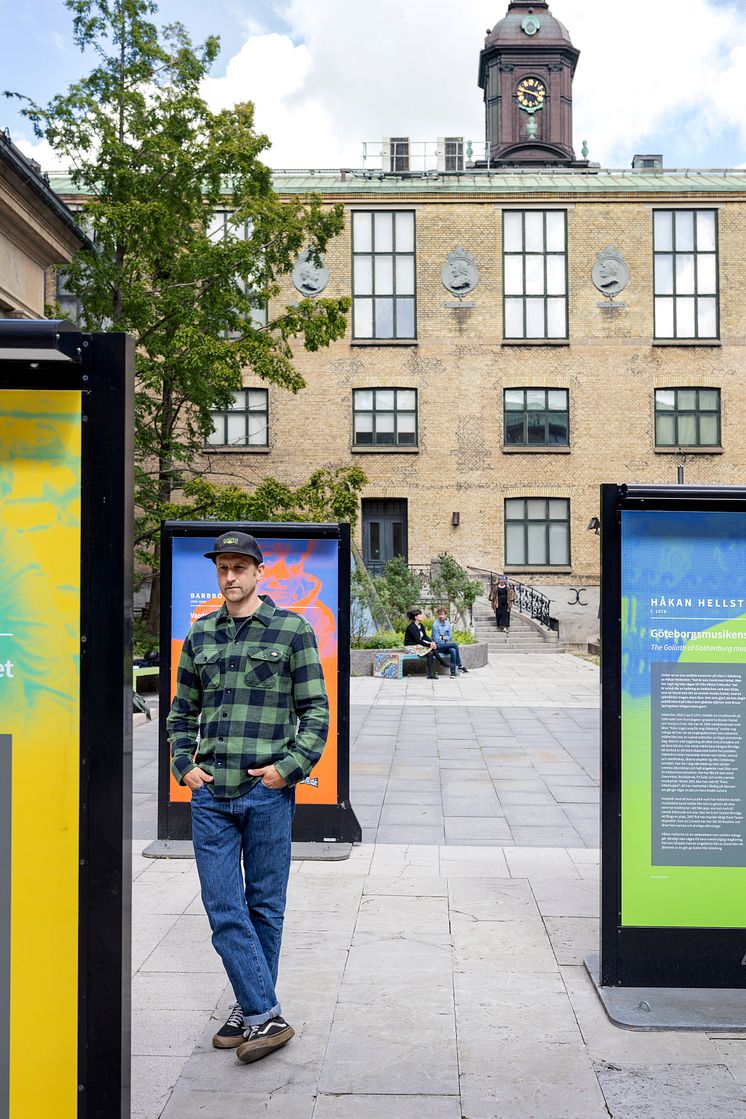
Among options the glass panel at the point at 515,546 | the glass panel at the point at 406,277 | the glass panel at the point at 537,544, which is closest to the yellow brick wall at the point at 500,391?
the glass panel at the point at 406,277

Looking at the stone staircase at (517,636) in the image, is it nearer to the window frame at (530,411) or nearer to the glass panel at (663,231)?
the window frame at (530,411)

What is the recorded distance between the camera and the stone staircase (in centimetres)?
3095

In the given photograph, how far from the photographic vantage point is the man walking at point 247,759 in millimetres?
4184

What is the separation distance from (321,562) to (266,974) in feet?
12.4

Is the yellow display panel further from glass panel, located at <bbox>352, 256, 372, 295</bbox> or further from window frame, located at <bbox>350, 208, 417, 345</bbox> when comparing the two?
glass panel, located at <bbox>352, 256, 372, 295</bbox>

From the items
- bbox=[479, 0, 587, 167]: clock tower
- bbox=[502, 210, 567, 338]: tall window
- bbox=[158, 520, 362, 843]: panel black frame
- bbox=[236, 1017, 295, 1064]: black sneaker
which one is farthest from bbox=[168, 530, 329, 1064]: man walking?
bbox=[479, 0, 587, 167]: clock tower

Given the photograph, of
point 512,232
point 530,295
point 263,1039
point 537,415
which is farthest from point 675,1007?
point 512,232

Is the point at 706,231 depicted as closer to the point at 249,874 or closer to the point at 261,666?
the point at 261,666

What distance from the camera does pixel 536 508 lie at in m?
37.4

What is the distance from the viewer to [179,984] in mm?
5039

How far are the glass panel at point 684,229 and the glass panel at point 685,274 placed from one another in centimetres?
29

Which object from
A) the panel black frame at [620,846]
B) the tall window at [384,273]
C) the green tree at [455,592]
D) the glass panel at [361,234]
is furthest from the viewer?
the glass panel at [361,234]

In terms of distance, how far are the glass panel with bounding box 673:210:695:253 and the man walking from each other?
3688 centimetres

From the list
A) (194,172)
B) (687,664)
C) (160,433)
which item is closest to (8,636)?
Answer: (687,664)
